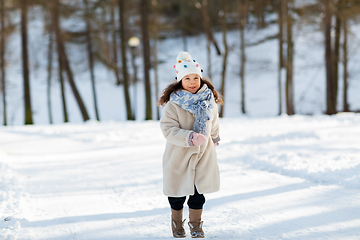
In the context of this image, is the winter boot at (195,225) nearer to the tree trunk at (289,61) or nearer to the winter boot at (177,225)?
the winter boot at (177,225)

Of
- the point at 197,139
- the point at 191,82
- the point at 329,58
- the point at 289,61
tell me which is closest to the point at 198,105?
the point at 191,82

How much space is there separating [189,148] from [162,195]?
1.92 meters

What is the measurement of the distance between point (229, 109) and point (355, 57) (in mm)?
11034

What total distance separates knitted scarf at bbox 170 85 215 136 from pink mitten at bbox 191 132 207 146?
4.2 inches

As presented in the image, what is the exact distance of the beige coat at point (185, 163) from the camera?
3.18 meters

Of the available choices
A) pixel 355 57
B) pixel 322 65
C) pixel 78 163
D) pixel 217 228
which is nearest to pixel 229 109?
pixel 322 65

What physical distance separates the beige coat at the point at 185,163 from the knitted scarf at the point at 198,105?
7 cm

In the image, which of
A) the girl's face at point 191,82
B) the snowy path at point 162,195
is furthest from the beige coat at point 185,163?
the snowy path at point 162,195

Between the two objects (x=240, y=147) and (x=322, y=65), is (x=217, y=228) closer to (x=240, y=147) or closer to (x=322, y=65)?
(x=240, y=147)

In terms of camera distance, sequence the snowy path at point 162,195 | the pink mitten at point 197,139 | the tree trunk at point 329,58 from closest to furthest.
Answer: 1. the pink mitten at point 197,139
2. the snowy path at point 162,195
3. the tree trunk at point 329,58

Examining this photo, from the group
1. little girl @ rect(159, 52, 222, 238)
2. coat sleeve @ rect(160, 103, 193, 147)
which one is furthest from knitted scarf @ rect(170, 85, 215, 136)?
coat sleeve @ rect(160, 103, 193, 147)

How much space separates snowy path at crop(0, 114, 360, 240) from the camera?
11.6 ft

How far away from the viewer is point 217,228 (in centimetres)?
353

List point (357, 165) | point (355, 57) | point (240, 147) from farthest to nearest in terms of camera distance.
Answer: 1. point (355, 57)
2. point (240, 147)
3. point (357, 165)
